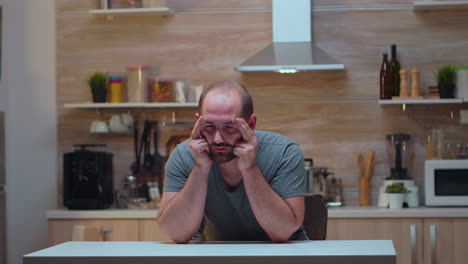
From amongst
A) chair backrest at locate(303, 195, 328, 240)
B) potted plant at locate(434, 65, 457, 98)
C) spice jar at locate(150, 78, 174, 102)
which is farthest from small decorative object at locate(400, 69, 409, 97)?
chair backrest at locate(303, 195, 328, 240)

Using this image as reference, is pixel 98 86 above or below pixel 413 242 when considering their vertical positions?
above

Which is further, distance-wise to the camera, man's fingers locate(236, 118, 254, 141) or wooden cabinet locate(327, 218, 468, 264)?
wooden cabinet locate(327, 218, 468, 264)

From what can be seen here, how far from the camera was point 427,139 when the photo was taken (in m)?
4.62

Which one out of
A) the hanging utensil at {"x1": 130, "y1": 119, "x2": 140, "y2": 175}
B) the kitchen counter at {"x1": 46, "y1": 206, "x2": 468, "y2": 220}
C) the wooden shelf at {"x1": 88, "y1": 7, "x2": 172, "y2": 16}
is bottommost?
the kitchen counter at {"x1": 46, "y1": 206, "x2": 468, "y2": 220}

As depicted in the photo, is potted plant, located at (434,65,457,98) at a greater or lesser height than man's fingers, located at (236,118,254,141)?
greater

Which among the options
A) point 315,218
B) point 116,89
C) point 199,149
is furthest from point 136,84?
point 199,149

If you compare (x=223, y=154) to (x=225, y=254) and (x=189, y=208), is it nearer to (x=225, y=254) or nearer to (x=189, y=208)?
(x=189, y=208)

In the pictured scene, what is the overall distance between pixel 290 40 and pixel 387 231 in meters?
1.29

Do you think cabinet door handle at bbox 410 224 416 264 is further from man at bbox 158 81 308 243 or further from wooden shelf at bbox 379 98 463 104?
man at bbox 158 81 308 243

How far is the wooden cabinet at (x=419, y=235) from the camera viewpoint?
4.16m

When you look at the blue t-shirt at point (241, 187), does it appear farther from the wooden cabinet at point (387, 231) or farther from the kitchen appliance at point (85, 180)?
the kitchen appliance at point (85, 180)

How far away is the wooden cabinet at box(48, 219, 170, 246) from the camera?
4.34 meters

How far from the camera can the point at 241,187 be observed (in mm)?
2230

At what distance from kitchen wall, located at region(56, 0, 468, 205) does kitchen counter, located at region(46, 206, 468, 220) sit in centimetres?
42
